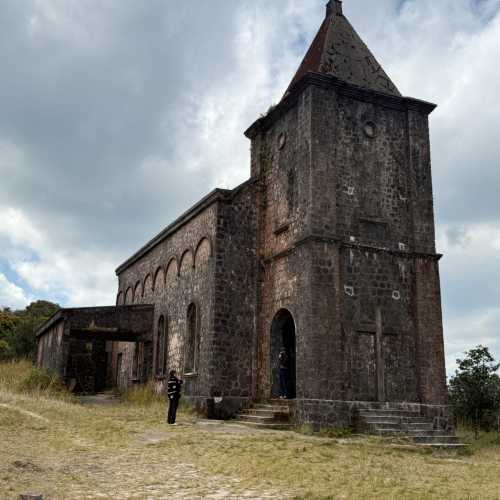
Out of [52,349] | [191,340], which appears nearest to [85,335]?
[52,349]

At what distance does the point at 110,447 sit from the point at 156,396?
11.2 meters

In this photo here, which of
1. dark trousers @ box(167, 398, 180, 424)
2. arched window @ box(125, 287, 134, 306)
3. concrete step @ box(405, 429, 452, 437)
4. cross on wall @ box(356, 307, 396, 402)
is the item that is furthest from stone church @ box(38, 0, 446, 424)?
arched window @ box(125, 287, 134, 306)

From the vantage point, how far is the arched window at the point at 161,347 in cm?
2345

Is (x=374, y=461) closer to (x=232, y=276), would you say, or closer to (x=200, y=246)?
(x=232, y=276)

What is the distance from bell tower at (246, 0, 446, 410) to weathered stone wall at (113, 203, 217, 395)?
5.82 ft

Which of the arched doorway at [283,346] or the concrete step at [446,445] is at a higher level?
the arched doorway at [283,346]

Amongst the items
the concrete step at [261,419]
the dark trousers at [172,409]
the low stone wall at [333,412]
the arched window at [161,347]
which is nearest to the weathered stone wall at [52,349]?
the arched window at [161,347]

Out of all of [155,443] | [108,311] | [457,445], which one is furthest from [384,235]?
[108,311]

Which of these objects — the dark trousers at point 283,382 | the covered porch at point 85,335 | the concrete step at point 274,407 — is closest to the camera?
the concrete step at point 274,407

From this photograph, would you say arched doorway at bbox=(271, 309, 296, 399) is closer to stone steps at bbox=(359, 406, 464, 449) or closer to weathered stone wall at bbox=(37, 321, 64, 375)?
stone steps at bbox=(359, 406, 464, 449)

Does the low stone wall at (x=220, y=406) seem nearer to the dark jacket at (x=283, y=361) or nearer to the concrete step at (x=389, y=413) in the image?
the dark jacket at (x=283, y=361)

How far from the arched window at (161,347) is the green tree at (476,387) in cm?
1081

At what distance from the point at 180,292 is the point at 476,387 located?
10.9 m

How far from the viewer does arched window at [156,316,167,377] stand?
23.5m
